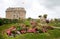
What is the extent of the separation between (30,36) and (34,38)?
49 centimetres

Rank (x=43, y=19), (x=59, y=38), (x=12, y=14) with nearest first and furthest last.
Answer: (x=59, y=38) < (x=43, y=19) < (x=12, y=14)

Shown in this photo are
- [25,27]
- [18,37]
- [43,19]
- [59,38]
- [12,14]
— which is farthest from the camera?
[12,14]

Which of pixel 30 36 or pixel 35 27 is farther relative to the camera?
pixel 35 27

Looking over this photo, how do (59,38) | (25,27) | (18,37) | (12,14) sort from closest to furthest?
(18,37) → (59,38) → (25,27) → (12,14)

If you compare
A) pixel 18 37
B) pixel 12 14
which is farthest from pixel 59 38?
pixel 12 14

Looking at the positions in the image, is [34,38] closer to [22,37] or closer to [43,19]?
[22,37]

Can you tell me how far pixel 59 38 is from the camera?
22.5 meters

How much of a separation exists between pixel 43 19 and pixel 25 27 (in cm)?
714

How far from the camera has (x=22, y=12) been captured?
5547 cm

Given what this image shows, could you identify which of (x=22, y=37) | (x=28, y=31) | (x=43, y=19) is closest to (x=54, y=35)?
(x=28, y=31)

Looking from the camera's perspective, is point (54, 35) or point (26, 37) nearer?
point (26, 37)

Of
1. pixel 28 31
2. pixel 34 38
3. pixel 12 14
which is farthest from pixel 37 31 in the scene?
pixel 12 14

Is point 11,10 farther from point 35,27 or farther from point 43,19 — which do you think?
point 35,27

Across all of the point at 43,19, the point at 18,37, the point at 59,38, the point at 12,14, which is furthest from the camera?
the point at 12,14
